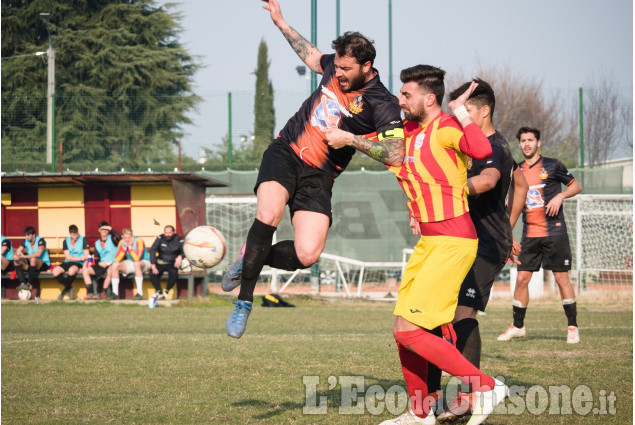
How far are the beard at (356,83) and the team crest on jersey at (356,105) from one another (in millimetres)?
70

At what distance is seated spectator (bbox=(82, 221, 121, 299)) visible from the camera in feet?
60.5

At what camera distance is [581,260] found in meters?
20.1

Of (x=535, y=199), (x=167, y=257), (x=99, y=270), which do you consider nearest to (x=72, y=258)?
(x=99, y=270)

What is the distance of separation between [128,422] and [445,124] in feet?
9.03

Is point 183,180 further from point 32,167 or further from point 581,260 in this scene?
point 581,260

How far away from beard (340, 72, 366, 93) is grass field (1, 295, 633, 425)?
2.30 m

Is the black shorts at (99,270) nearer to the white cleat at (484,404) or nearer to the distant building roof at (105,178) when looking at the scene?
the distant building roof at (105,178)

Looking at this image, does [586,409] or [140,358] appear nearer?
[586,409]

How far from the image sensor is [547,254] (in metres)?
10.4

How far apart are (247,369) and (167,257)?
11.3 m

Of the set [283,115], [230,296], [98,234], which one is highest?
[283,115]

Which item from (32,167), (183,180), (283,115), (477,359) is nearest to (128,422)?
(477,359)

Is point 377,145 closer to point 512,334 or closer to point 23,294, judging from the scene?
point 512,334

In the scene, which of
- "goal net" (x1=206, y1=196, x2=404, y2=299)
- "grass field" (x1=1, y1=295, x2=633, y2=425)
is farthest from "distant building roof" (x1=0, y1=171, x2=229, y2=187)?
"grass field" (x1=1, y1=295, x2=633, y2=425)
